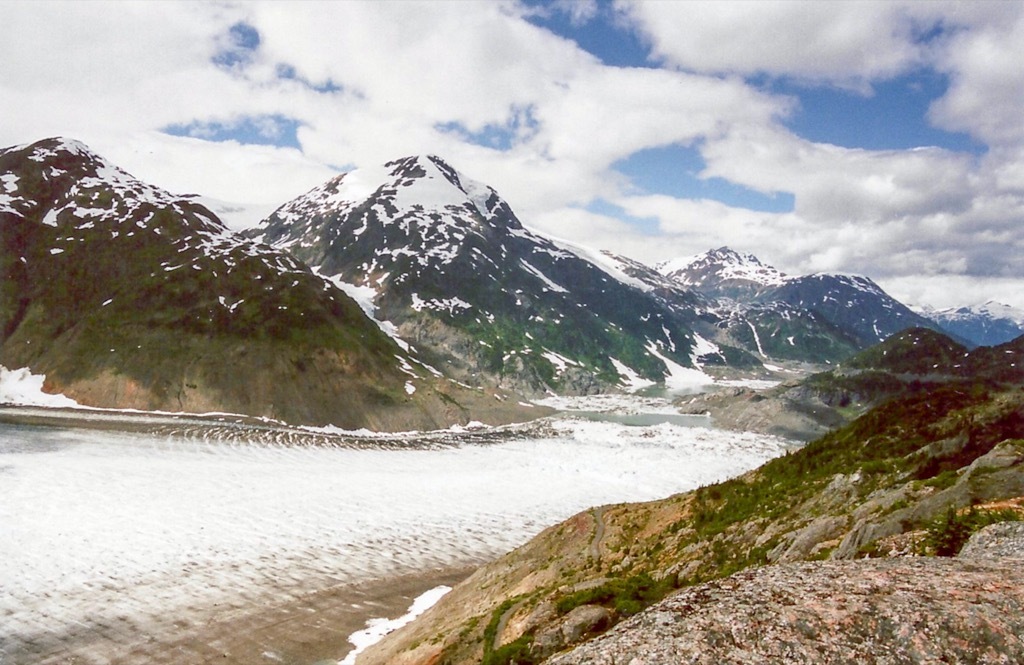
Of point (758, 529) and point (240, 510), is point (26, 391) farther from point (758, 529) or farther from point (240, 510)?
point (758, 529)

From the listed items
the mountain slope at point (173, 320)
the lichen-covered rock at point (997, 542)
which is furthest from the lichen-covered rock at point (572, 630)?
the mountain slope at point (173, 320)

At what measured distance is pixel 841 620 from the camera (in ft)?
42.7

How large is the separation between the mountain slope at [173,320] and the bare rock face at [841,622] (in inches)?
5136

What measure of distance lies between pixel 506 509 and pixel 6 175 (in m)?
207

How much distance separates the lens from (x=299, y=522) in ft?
215

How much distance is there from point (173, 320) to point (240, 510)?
104 meters

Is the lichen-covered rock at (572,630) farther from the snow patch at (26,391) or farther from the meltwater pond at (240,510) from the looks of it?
the snow patch at (26,391)

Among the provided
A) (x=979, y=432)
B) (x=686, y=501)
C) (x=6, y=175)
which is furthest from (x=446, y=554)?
(x=6, y=175)

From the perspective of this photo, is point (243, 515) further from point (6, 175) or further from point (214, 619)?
point (6, 175)

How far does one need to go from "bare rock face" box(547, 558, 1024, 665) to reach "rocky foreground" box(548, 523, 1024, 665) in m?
0.02

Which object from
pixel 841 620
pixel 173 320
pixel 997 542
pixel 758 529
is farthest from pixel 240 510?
pixel 173 320

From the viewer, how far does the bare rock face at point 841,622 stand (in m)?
12.3

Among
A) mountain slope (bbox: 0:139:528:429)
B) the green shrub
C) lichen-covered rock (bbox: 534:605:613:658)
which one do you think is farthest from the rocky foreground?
mountain slope (bbox: 0:139:528:429)

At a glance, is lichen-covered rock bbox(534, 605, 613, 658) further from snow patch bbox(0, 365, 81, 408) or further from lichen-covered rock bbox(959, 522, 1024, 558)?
snow patch bbox(0, 365, 81, 408)
